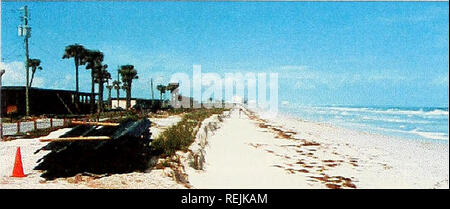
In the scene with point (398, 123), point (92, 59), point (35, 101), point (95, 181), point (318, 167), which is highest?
point (92, 59)

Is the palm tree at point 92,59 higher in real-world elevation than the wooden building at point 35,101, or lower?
higher

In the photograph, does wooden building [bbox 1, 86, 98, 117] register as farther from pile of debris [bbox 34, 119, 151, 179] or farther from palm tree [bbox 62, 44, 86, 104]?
pile of debris [bbox 34, 119, 151, 179]

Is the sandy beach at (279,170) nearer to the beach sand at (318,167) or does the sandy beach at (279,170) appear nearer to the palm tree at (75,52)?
the beach sand at (318,167)

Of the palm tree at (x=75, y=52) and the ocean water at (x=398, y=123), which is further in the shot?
the palm tree at (x=75, y=52)

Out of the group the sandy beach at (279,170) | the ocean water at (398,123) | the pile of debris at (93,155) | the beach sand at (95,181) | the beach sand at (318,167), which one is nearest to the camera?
the beach sand at (95,181)

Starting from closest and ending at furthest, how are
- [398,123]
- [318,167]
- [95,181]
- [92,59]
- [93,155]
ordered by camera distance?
[95,181], [93,155], [318,167], [398,123], [92,59]

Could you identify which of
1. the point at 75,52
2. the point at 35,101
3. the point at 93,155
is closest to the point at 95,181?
the point at 93,155

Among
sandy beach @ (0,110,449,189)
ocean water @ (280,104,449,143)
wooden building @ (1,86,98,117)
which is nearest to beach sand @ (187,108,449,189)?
sandy beach @ (0,110,449,189)

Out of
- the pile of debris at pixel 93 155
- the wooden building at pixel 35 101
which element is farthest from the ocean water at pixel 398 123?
the wooden building at pixel 35 101

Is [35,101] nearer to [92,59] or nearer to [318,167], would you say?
[92,59]

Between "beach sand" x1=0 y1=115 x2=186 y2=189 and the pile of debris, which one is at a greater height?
the pile of debris
